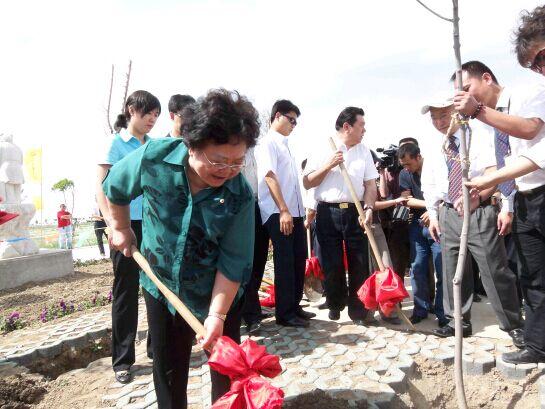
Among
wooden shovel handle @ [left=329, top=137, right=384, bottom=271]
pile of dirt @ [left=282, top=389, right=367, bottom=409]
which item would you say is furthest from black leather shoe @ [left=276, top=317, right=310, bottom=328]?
Result: pile of dirt @ [left=282, top=389, right=367, bottom=409]

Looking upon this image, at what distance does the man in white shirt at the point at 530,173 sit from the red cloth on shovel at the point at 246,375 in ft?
4.59

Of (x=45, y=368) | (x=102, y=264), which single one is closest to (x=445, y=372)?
(x=45, y=368)

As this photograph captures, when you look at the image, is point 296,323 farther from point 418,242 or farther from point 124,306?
point 124,306

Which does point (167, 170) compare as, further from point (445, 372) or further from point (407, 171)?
point (407, 171)

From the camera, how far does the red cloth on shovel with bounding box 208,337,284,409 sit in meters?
1.54

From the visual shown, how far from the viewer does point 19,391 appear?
313 cm

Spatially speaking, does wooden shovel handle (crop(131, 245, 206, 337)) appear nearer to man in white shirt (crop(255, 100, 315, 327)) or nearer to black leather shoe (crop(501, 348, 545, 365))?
man in white shirt (crop(255, 100, 315, 327))

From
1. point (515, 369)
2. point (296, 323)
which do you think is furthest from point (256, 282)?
point (515, 369)

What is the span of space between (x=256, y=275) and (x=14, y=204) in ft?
22.6

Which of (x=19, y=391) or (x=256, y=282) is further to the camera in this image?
(x=256, y=282)

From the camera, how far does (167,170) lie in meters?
1.89

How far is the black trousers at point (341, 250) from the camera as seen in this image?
396 cm

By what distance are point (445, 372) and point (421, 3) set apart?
2.50 meters

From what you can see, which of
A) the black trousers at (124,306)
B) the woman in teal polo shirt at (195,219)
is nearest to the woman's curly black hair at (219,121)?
the woman in teal polo shirt at (195,219)
